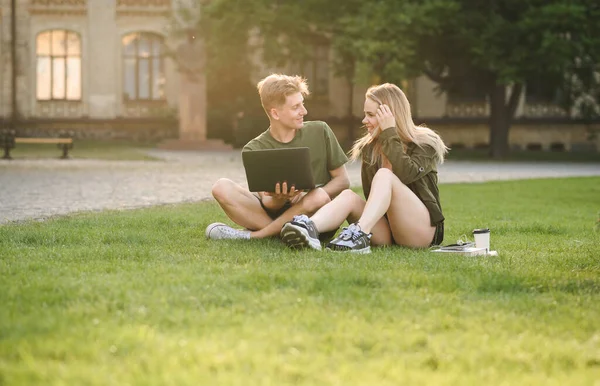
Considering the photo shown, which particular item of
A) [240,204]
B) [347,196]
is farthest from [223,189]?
[347,196]

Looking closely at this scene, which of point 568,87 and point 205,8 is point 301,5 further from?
point 568,87

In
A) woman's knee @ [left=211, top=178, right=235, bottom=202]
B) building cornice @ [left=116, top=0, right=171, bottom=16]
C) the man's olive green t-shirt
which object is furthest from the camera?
building cornice @ [left=116, top=0, right=171, bottom=16]

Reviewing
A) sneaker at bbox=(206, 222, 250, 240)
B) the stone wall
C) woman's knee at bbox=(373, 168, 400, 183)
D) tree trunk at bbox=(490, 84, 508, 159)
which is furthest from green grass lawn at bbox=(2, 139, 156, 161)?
A: woman's knee at bbox=(373, 168, 400, 183)

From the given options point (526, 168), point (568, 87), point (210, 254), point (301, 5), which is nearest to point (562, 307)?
point (210, 254)

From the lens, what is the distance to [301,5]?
1112 inches

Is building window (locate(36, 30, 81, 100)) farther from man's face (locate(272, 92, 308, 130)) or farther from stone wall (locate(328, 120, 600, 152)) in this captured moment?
man's face (locate(272, 92, 308, 130))

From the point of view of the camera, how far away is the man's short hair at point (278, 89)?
7492 mm

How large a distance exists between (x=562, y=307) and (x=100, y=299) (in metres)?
2.22

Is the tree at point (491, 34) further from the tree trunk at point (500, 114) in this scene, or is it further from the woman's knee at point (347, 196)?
the woman's knee at point (347, 196)

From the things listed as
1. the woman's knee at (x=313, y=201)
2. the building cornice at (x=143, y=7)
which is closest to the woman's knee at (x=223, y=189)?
the woman's knee at (x=313, y=201)

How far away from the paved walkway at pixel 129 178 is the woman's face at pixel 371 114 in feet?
13.6

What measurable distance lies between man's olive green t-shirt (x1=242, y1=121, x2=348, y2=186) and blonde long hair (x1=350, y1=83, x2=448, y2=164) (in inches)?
9.8

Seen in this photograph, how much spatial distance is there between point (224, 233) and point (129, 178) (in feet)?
33.6

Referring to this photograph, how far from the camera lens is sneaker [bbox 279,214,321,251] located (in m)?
6.99
